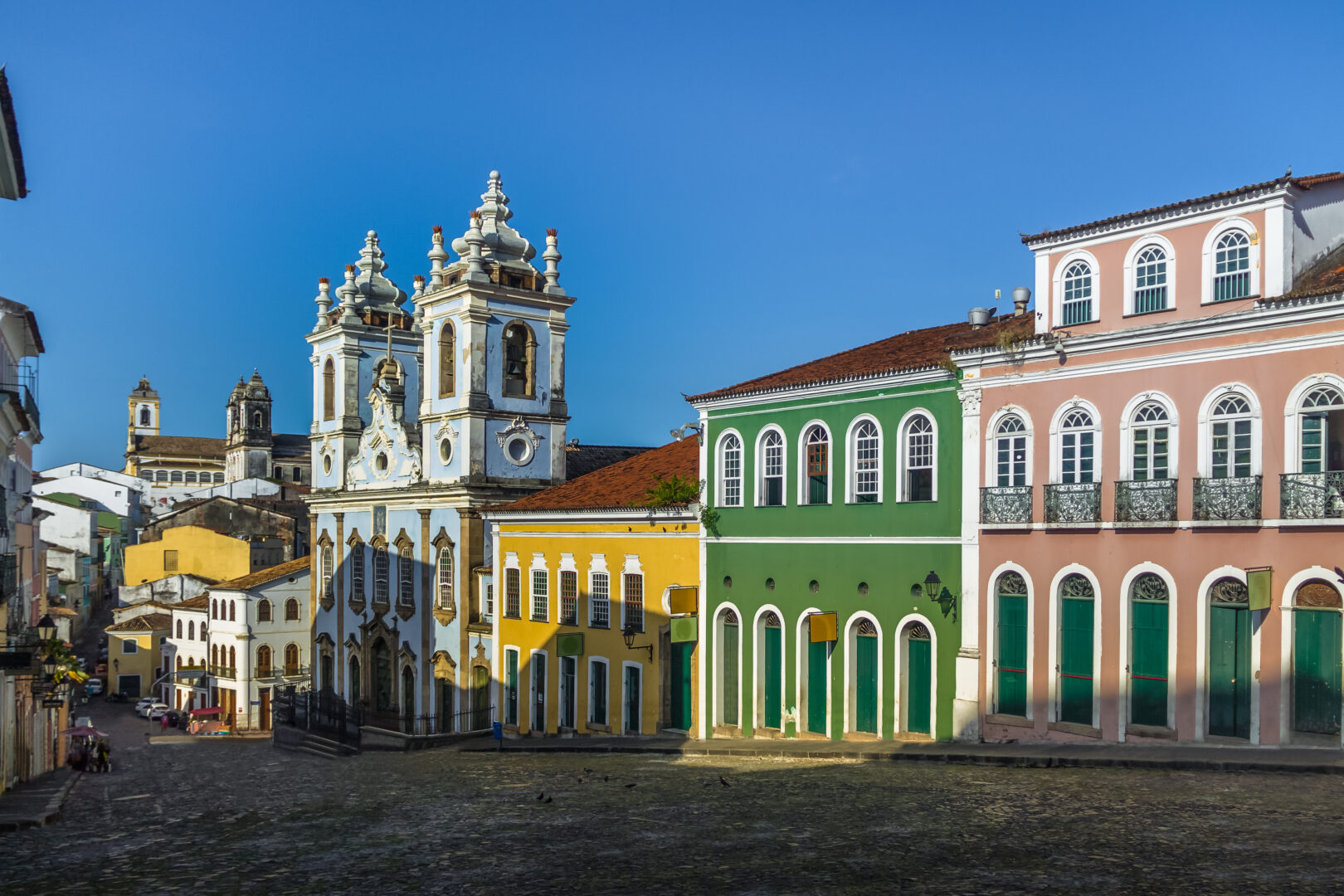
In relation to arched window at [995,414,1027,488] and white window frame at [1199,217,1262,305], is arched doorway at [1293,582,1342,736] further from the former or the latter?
arched window at [995,414,1027,488]

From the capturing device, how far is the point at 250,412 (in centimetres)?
12706

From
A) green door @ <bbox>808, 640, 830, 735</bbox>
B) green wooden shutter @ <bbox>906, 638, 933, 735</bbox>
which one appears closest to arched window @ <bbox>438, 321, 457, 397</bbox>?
green door @ <bbox>808, 640, 830, 735</bbox>

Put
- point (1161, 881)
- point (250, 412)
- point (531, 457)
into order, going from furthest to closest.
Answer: point (250, 412) → point (531, 457) → point (1161, 881)

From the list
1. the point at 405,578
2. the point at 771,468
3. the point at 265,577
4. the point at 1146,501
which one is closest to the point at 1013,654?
the point at 1146,501

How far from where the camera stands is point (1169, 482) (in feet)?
68.0

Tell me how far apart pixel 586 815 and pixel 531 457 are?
2565cm

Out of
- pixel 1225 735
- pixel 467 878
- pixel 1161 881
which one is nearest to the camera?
pixel 1161 881

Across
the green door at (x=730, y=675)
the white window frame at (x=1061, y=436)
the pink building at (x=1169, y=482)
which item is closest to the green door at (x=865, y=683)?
the pink building at (x=1169, y=482)

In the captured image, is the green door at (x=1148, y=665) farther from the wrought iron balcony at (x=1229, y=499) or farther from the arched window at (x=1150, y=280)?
the arched window at (x=1150, y=280)

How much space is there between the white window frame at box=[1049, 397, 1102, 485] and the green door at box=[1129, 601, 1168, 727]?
7.88 feet

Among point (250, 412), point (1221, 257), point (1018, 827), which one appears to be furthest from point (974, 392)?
point (250, 412)

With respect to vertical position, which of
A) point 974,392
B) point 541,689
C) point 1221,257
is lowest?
point 541,689

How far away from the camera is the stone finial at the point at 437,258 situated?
42594 millimetres

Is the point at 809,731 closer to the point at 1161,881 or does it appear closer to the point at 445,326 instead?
the point at 1161,881
